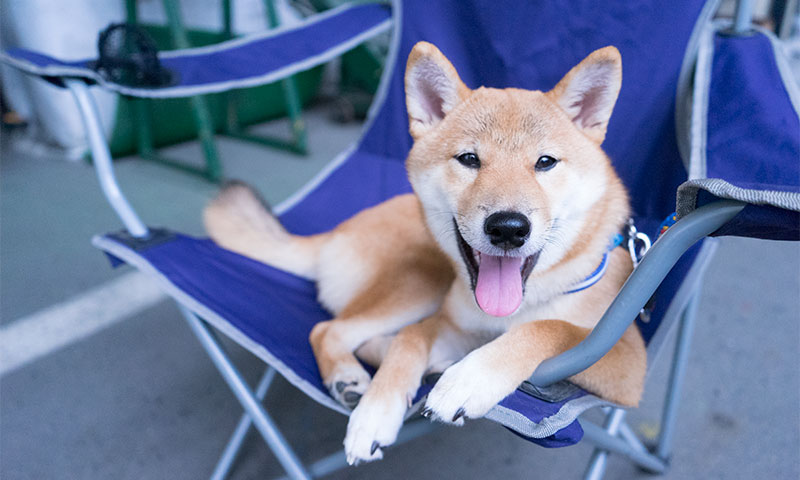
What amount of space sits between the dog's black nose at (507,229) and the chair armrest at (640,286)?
162 mm

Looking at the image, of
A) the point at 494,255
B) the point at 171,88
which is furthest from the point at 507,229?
the point at 171,88

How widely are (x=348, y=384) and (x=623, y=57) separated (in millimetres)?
908

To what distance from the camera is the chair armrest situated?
67 cm

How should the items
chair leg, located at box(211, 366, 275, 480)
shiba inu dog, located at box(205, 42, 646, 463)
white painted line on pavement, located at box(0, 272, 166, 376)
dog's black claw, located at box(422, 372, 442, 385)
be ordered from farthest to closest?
white painted line on pavement, located at box(0, 272, 166, 376) → chair leg, located at box(211, 366, 275, 480) → dog's black claw, located at box(422, 372, 442, 385) → shiba inu dog, located at box(205, 42, 646, 463)

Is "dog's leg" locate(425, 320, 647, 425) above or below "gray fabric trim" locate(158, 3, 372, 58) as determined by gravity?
below

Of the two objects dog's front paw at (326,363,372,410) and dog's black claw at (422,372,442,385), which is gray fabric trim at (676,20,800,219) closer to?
dog's black claw at (422,372,442,385)

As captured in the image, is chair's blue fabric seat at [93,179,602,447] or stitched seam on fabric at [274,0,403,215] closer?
chair's blue fabric seat at [93,179,602,447]

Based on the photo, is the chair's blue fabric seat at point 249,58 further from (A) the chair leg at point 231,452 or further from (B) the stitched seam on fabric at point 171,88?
(A) the chair leg at point 231,452

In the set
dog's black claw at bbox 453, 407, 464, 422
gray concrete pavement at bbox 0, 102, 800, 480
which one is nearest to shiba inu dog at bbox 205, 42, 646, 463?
dog's black claw at bbox 453, 407, 464, 422

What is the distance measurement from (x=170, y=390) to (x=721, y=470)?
5.12ft

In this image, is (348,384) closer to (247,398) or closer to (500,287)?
(247,398)

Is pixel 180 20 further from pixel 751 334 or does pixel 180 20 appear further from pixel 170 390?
pixel 751 334

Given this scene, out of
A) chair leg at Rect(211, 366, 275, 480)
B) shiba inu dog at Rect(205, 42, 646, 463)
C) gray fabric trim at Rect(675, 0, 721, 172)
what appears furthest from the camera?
chair leg at Rect(211, 366, 275, 480)

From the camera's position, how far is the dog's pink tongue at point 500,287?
2.89 feet
